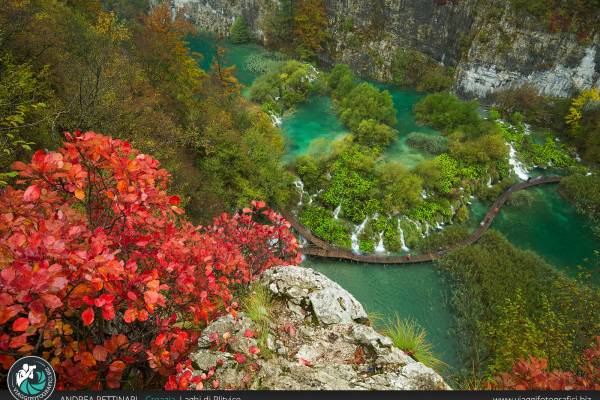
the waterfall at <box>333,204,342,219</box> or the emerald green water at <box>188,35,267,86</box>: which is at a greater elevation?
the emerald green water at <box>188,35,267,86</box>

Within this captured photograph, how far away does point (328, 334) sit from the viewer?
18.3 ft

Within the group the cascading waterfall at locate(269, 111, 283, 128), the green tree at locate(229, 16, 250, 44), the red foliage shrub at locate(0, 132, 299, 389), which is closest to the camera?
the red foliage shrub at locate(0, 132, 299, 389)

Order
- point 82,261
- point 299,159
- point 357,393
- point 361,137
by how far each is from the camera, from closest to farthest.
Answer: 1. point 82,261
2. point 357,393
3. point 299,159
4. point 361,137

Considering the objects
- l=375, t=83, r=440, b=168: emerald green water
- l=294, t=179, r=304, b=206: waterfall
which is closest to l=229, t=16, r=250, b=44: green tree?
l=375, t=83, r=440, b=168: emerald green water

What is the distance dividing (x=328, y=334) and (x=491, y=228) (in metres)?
22.1

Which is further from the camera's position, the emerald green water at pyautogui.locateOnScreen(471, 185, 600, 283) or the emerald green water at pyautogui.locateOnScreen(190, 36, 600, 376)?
the emerald green water at pyautogui.locateOnScreen(471, 185, 600, 283)

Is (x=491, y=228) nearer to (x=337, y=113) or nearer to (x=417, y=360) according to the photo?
(x=337, y=113)

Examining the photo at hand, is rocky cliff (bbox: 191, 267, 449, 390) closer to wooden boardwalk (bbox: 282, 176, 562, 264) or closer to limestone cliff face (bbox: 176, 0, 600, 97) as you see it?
wooden boardwalk (bbox: 282, 176, 562, 264)

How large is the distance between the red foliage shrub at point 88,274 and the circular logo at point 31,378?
12 centimetres

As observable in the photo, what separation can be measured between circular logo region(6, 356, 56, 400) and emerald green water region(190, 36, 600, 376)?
9.24 metres

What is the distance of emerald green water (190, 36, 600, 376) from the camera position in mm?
18234

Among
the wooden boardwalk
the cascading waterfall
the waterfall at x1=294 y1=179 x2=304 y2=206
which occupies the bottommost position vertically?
the wooden boardwalk

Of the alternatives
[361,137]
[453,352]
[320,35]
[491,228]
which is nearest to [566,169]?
[491,228]

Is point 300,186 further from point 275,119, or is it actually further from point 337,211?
point 275,119
